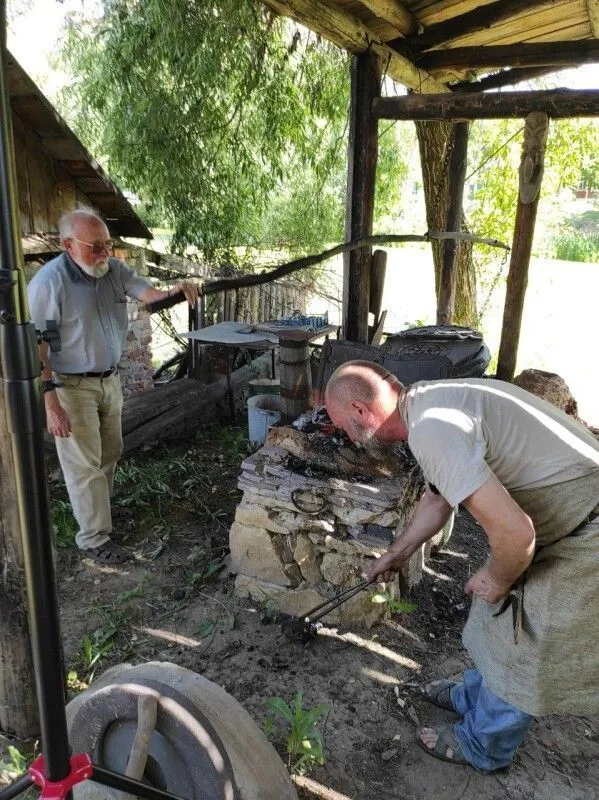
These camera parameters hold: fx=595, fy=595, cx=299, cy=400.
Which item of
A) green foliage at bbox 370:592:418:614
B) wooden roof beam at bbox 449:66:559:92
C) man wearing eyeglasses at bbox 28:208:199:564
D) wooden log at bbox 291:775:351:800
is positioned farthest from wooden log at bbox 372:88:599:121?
wooden log at bbox 291:775:351:800

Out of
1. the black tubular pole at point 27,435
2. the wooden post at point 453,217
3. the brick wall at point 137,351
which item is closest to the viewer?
the black tubular pole at point 27,435

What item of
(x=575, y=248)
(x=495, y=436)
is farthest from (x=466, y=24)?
(x=575, y=248)

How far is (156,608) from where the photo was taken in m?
3.54

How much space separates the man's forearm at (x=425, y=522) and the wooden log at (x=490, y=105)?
3524 millimetres

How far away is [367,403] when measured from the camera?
2.14 m

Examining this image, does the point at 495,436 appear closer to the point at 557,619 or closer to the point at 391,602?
the point at 557,619

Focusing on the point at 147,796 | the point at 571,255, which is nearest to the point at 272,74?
the point at 147,796

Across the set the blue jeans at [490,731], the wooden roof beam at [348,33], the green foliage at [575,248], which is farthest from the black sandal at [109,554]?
the green foliage at [575,248]

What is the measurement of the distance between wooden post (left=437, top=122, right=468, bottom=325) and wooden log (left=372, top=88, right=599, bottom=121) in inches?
83.7

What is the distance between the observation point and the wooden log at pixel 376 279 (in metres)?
5.32

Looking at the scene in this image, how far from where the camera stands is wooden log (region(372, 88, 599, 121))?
444 centimetres

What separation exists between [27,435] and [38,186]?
16.8 ft

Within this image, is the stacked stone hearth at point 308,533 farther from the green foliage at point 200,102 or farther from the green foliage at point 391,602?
the green foliage at point 200,102

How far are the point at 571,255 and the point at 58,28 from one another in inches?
721
